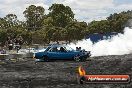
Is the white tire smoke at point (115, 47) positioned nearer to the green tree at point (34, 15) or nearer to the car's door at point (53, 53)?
the car's door at point (53, 53)

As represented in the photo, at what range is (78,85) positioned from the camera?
1401 centimetres

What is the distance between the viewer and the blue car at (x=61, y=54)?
92.4ft

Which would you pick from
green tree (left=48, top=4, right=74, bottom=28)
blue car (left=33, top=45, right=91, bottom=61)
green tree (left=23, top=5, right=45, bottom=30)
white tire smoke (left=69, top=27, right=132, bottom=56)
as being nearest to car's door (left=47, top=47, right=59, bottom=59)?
blue car (left=33, top=45, right=91, bottom=61)

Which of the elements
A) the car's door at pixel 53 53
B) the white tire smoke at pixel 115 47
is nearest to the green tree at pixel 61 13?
the white tire smoke at pixel 115 47

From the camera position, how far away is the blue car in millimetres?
28170

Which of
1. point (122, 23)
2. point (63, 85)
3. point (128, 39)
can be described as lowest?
point (63, 85)

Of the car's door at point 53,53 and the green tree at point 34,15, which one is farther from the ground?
the green tree at point 34,15

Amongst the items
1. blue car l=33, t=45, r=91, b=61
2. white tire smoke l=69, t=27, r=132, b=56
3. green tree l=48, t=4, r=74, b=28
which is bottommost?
blue car l=33, t=45, r=91, b=61

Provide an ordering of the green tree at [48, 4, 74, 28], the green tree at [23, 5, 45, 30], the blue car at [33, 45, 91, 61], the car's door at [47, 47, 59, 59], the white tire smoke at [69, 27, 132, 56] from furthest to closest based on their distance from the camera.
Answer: the green tree at [23, 5, 45, 30] < the green tree at [48, 4, 74, 28] < the white tire smoke at [69, 27, 132, 56] < the car's door at [47, 47, 59, 59] < the blue car at [33, 45, 91, 61]

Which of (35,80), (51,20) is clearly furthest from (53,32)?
(35,80)

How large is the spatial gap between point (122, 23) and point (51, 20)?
54.3ft

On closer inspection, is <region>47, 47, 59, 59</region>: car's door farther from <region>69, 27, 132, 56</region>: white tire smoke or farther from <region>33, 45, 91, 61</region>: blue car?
<region>69, 27, 132, 56</region>: white tire smoke

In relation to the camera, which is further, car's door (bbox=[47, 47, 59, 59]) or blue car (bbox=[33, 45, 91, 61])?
car's door (bbox=[47, 47, 59, 59])

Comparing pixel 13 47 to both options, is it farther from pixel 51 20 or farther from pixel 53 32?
pixel 51 20
